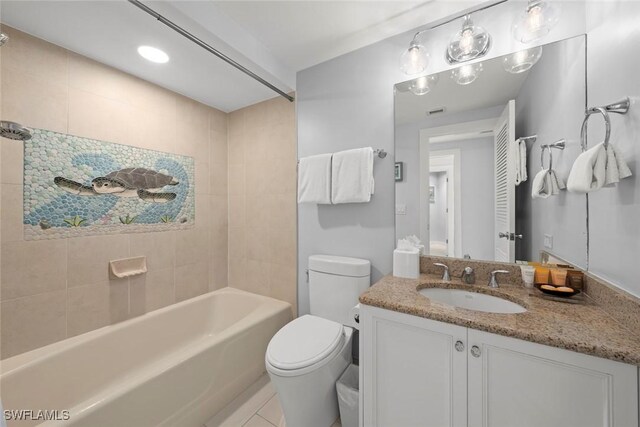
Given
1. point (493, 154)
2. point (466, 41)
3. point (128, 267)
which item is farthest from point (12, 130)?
point (493, 154)

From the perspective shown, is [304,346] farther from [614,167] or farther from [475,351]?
[614,167]

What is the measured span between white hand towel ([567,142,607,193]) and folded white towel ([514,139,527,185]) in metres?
0.35

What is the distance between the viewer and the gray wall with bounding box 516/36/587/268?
1090mm

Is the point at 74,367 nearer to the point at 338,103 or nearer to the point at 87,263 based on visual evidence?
→ the point at 87,263

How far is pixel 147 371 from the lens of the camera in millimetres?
1673

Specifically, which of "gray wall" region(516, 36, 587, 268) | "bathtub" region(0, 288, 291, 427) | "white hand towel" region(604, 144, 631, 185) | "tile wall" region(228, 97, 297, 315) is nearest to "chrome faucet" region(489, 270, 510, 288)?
"gray wall" region(516, 36, 587, 268)

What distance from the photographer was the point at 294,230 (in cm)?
208

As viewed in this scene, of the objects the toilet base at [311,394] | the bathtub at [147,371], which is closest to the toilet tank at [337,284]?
the toilet base at [311,394]

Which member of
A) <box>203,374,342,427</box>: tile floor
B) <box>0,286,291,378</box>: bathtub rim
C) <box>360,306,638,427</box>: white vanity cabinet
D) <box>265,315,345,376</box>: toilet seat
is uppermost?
<box>360,306,638,427</box>: white vanity cabinet

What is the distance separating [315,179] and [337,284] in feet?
2.49

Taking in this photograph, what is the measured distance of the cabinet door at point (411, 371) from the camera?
902 mm

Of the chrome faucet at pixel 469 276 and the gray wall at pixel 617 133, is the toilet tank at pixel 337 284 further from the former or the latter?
the gray wall at pixel 617 133

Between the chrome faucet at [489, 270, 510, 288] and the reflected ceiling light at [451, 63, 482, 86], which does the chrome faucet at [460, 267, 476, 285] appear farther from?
the reflected ceiling light at [451, 63, 482, 86]

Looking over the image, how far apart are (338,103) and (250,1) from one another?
78cm
